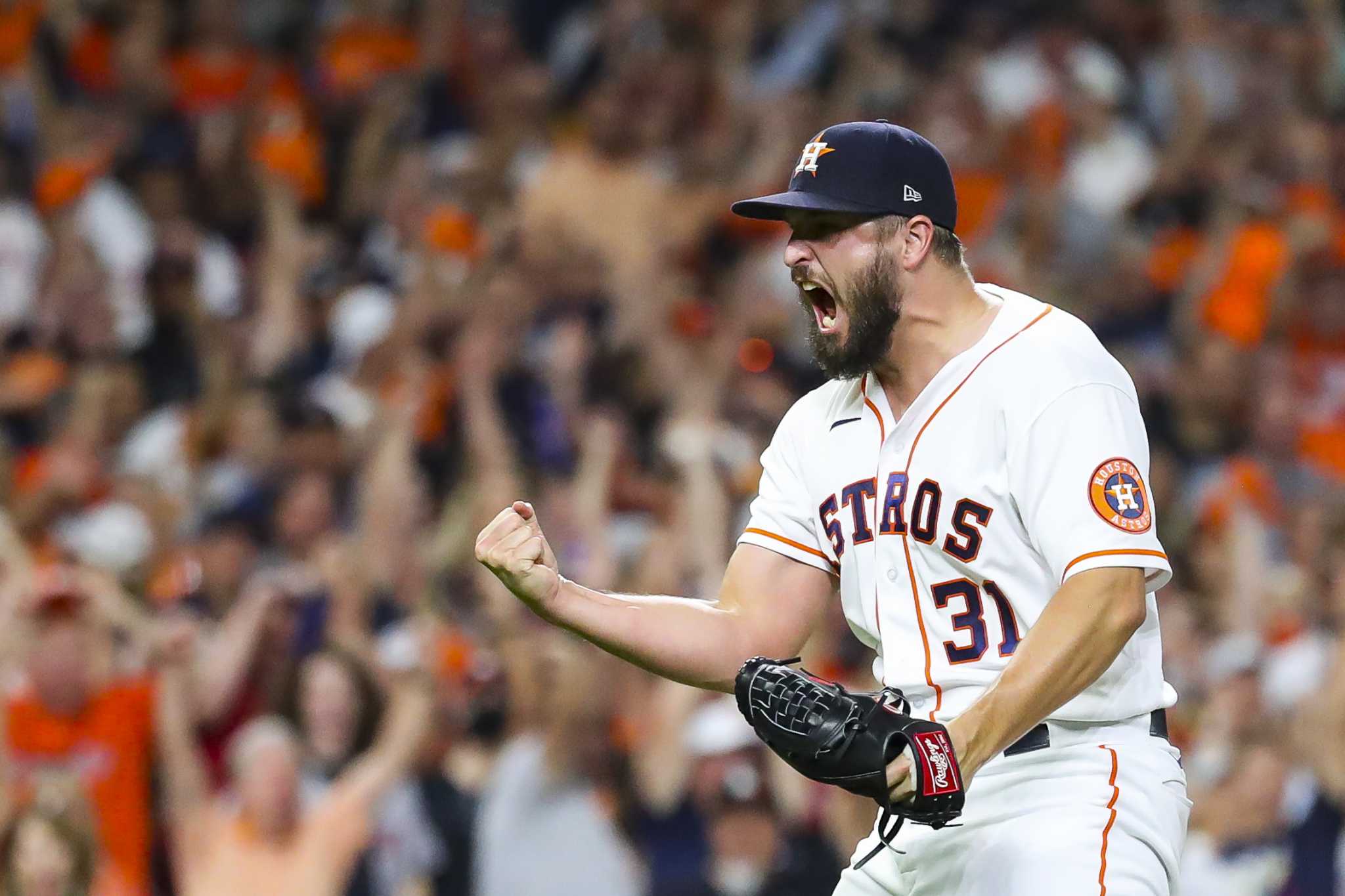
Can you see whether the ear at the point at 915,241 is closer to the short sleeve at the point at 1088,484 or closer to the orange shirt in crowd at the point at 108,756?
the short sleeve at the point at 1088,484

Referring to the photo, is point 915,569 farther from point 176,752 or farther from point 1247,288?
point 1247,288

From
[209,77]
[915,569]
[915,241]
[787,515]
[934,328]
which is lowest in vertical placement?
[915,569]

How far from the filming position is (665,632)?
140 inches

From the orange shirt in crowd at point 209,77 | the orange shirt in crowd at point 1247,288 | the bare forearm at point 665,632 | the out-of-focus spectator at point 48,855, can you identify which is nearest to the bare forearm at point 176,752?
the out-of-focus spectator at point 48,855

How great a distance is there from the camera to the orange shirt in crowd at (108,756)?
5.55m

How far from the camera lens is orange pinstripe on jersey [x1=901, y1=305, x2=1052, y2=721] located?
3.39 meters

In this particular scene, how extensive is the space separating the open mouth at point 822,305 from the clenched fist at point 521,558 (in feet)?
2.08

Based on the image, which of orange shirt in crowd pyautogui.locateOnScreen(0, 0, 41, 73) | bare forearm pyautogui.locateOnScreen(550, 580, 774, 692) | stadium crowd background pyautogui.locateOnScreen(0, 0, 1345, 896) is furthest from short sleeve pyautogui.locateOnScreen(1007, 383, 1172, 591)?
orange shirt in crowd pyautogui.locateOnScreen(0, 0, 41, 73)

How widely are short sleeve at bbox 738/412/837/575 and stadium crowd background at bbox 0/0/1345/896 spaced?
1925 mm

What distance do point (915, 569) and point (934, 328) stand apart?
0.45m

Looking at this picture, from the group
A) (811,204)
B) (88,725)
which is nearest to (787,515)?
(811,204)

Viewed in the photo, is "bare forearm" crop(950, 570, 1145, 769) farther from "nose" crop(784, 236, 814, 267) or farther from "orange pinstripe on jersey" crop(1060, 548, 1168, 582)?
"nose" crop(784, 236, 814, 267)

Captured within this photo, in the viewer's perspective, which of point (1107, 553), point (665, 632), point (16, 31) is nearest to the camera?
point (1107, 553)

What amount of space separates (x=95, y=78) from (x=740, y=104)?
3.23m
